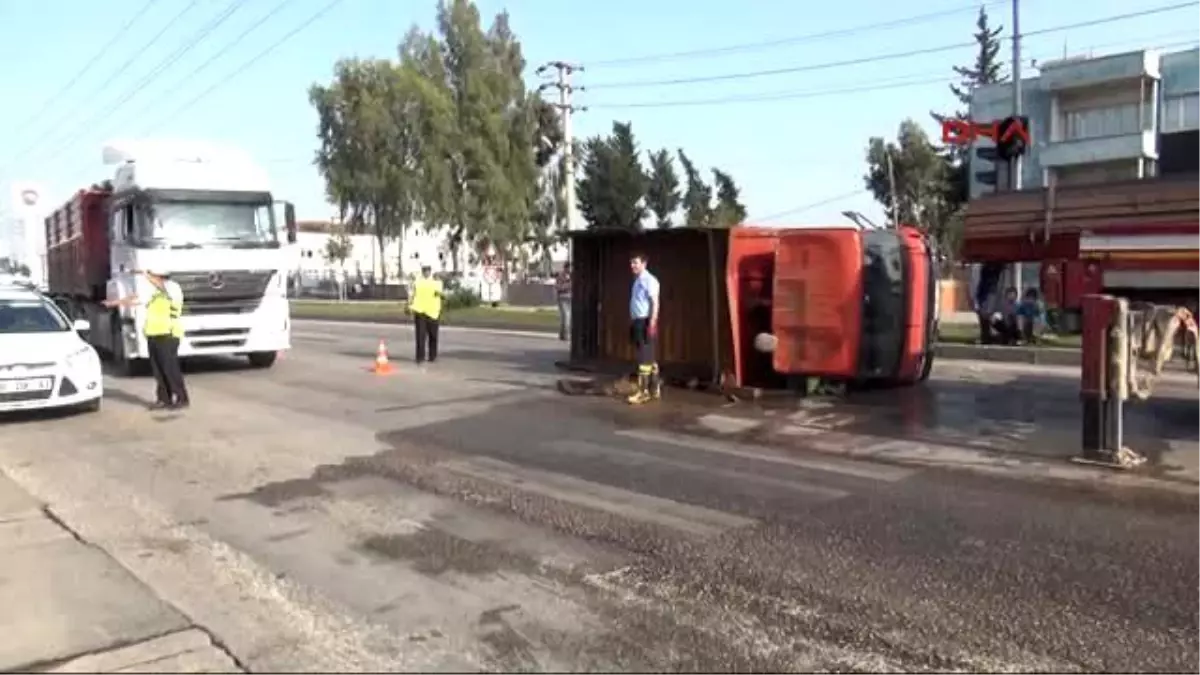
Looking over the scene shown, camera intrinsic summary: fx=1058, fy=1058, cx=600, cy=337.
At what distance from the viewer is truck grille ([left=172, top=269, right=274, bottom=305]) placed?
1487cm

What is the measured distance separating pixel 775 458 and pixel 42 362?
766 cm

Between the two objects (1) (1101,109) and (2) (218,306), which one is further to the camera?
(1) (1101,109)

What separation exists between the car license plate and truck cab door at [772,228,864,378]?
25.9ft

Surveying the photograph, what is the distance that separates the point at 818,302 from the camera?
1191cm

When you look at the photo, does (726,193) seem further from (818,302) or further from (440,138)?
(818,302)

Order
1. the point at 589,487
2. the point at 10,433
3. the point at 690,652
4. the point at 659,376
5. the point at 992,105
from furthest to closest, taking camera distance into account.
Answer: the point at 992,105, the point at 659,376, the point at 10,433, the point at 589,487, the point at 690,652

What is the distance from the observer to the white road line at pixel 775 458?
7.91 m

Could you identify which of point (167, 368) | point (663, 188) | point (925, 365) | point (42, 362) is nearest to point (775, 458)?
point (925, 365)

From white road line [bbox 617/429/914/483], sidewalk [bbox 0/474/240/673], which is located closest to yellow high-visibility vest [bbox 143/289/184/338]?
white road line [bbox 617/429/914/483]

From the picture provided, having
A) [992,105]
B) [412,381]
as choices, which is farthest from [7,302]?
[992,105]

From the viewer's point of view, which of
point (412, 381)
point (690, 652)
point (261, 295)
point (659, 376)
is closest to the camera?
point (690, 652)

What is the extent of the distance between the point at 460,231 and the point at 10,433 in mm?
48280

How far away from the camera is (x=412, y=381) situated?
47.7 feet

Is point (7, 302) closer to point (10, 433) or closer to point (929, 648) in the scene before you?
point (10, 433)
